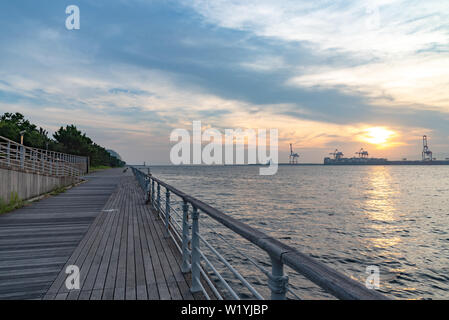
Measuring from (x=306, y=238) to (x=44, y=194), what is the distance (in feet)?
43.2

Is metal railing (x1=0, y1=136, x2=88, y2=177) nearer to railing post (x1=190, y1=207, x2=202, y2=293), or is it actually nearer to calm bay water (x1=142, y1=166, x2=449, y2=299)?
calm bay water (x1=142, y1=166, x2=449, y2=299)

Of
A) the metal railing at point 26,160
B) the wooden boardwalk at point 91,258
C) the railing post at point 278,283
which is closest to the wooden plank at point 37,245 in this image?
the wooden boardwalk at point 91,258

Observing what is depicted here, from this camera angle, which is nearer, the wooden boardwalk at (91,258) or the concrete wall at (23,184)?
the wooden boardwalk at (91,258)

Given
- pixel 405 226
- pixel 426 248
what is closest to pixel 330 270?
pixel 426 248

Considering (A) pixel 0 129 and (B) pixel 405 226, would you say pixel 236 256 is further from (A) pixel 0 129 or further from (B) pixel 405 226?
(A) pixel 0 129

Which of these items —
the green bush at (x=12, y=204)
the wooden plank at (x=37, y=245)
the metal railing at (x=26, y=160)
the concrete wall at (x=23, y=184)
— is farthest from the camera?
the metal railing at (x=26, y=160)

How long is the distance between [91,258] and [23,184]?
27.9 feet

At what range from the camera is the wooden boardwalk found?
322 cm

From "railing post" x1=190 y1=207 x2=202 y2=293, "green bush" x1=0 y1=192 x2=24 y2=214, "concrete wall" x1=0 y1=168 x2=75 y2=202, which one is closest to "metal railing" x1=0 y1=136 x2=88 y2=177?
"concrete wall" x1=0 y1=168 x2=75 y2=202

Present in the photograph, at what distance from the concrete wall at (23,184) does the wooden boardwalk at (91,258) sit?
5.64 ft

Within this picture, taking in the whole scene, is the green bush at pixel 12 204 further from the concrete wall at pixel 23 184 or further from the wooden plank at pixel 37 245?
the wooden plank at pixel 37 245

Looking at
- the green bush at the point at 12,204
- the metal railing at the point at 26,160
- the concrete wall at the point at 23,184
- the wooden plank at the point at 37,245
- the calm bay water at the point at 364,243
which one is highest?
the metal railing at the point at 26,160

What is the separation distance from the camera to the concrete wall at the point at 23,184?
891 cm

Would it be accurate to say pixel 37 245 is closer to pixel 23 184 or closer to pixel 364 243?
pixel 23 184
